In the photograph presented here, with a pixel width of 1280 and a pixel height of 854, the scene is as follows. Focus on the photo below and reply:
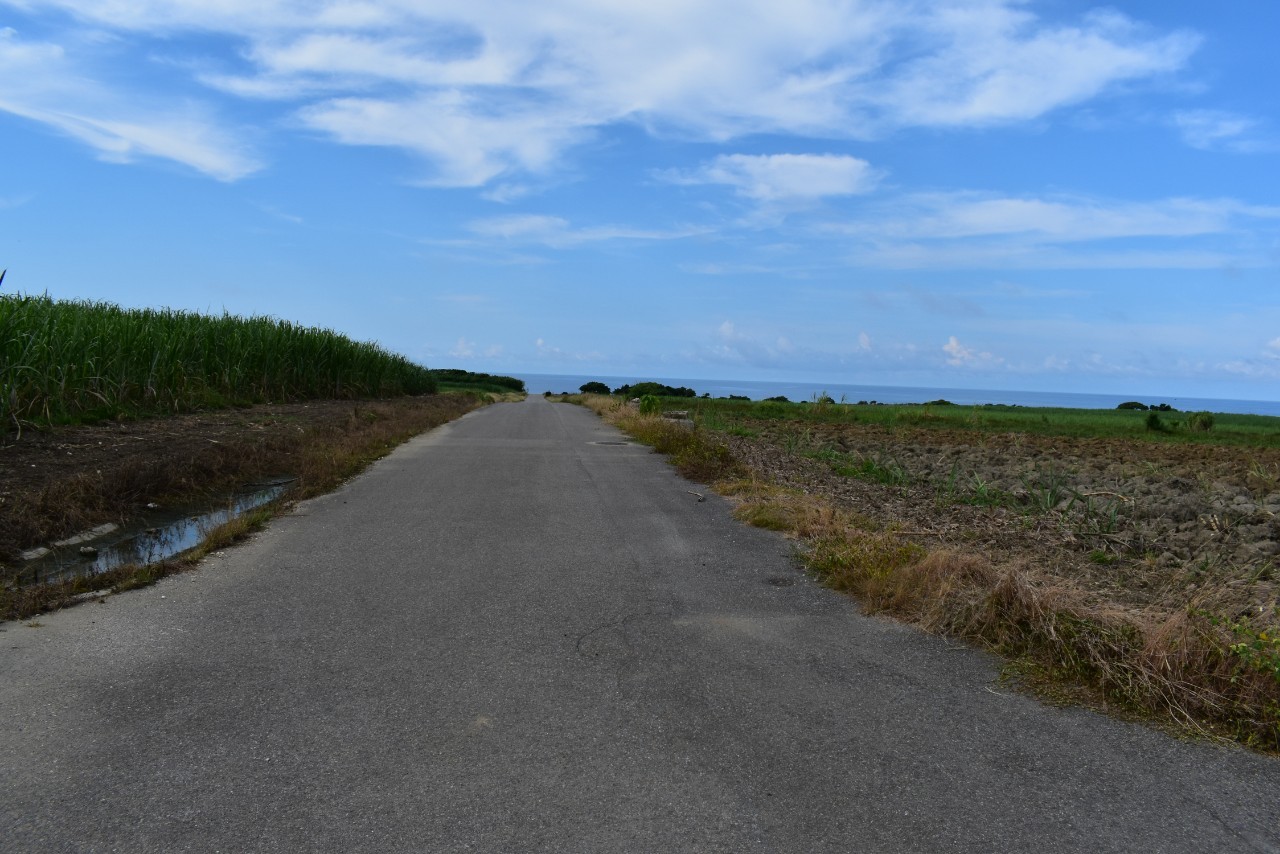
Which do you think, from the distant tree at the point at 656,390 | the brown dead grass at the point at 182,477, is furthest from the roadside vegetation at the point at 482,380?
the brown dead grass at the point at 182,477

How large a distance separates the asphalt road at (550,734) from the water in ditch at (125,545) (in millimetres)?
1146

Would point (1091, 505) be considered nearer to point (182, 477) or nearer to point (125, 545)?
point (125, 545)

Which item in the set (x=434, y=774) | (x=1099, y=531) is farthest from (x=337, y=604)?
(x=1099, y=531)

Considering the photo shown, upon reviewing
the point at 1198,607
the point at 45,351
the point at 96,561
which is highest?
the point at 45,351

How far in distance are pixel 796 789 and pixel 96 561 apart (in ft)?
20.7

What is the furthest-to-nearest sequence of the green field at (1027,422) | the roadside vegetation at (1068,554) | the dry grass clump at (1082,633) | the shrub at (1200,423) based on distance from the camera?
the shrub at (1200,423) → the green field at (1027,422) → the roadside vegetation at (1068,554) → the dry grass clump at (1082,633)

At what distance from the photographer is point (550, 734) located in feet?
12.4

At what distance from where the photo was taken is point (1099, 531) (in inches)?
347

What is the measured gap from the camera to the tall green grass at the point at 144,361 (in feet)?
43.2

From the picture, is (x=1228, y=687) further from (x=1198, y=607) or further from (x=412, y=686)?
(x=412, y=686)

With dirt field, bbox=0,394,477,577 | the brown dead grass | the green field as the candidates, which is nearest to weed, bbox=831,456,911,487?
the brown dead grass

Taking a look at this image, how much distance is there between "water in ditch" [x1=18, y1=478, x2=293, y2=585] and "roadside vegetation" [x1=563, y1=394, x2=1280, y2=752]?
216 inches

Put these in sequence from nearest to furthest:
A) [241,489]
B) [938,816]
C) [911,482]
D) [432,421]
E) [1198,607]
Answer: [938,816] → [1198,607] → [241,489] → [911,482] → [432,421]

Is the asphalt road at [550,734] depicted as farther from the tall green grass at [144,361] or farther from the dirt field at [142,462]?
the tall green grass at [144,361]
